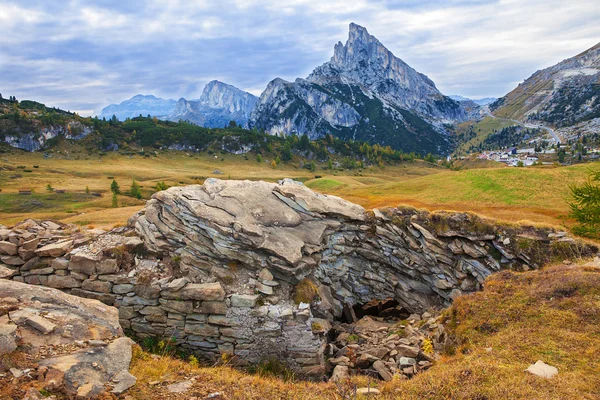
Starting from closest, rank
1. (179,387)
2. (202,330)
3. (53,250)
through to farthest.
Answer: (179,387) < (202,330) < (53,250)

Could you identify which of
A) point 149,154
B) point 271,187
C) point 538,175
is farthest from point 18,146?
point 538,175

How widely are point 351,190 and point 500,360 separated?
2754 inches

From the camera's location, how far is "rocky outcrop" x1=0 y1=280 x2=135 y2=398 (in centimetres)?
835

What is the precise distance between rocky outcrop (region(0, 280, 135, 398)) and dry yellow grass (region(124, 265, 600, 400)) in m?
0.82

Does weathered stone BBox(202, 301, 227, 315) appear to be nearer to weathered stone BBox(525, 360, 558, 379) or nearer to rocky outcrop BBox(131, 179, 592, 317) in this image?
rocky outcrop BBox(131, 179, 592, 317)

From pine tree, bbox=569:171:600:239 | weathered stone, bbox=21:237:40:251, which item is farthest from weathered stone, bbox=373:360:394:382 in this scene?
pine tree, bbox=569:171:600:239

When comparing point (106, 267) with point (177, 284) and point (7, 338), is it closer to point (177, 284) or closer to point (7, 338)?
point (177, 284)

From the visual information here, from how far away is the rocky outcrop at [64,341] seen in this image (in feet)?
27.4

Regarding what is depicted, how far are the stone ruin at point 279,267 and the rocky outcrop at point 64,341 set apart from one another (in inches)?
179

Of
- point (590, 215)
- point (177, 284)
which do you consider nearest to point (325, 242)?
point (177, 284)

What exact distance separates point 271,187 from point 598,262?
19.2 metres

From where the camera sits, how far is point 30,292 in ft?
38.0

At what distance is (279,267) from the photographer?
17.5 metres

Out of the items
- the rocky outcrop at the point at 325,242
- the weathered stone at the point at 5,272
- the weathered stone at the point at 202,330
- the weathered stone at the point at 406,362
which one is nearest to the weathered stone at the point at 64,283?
the weathered stone at the point at 5,272
